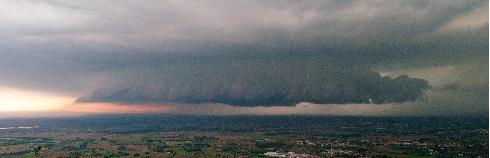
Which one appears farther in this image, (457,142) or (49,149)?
(457,142)

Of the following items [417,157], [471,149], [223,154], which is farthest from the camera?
[471,149]

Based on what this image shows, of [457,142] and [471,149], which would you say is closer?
[471,149]

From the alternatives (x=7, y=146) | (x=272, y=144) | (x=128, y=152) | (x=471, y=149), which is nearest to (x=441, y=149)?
(x=471, y=149)

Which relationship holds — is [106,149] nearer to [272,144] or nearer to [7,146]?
[7,146]

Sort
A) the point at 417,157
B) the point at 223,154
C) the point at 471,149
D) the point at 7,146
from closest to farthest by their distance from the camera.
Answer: the point at 417,157 → the point at 223,154 → the point at 471,149 → the point at 7,146

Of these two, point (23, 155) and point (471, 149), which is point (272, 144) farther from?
point (23, 155)

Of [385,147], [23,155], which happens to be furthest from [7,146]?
[385,147]

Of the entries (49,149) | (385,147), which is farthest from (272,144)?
(49,149)

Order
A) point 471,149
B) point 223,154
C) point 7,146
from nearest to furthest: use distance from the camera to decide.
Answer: point 223,154
point 471,149
point 7,146

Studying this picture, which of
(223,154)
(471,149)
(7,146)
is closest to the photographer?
(223,154)
